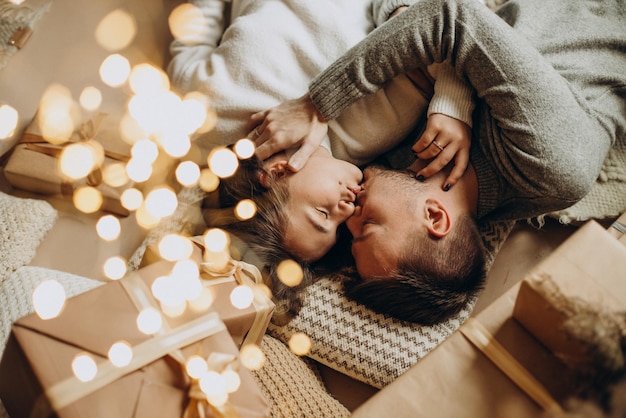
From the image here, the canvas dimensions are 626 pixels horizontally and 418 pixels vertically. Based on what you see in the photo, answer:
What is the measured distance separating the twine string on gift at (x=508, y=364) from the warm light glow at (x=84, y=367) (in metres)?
0.47

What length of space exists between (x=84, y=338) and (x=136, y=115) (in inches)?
29.4

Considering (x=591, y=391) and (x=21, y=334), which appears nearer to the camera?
(x=591, y=391)

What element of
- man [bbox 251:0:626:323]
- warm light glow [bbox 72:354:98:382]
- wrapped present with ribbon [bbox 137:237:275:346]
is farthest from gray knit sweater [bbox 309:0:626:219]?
warm light glow [bbox 72:354:98:382]

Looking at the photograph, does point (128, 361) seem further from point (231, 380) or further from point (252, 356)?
point (252, 356)

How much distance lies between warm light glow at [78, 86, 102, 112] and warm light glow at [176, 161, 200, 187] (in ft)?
0.91

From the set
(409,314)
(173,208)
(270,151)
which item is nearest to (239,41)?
(270,151)

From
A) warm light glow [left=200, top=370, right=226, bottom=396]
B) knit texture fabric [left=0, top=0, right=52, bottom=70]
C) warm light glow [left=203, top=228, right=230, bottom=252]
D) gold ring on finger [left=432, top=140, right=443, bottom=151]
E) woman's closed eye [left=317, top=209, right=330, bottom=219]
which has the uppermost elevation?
knit texture fabric [left=0, top=0, right=52, bottom=70]

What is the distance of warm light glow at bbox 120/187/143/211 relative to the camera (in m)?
1.11

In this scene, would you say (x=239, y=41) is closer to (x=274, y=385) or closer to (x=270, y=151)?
(x=270, y=151)

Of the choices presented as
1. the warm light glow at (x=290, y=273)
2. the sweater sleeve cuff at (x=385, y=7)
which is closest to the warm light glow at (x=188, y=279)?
the warm light glow at (x=290, y=273)

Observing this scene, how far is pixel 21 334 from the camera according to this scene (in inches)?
23.5

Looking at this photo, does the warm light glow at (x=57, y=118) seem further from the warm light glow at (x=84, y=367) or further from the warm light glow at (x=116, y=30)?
the warm light glow at (x=84, y=367)

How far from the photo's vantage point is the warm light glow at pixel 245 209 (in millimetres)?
990

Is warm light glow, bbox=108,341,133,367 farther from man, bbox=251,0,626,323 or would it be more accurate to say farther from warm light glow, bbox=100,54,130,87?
warm light glow, bbox=100,54,130,87
